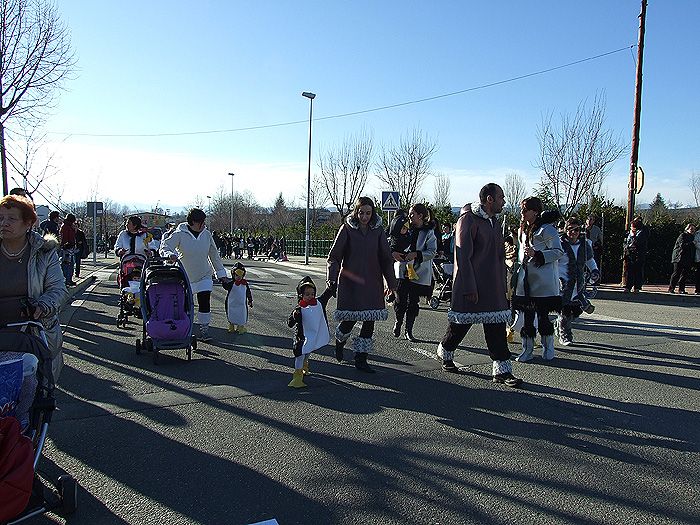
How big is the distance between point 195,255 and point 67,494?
5.32 metres

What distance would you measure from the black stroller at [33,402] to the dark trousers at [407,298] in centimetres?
600

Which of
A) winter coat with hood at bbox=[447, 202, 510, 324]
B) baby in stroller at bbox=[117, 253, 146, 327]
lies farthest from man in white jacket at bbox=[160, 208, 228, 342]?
winter coat with hood at bbox=[447, 202, 510, 324]

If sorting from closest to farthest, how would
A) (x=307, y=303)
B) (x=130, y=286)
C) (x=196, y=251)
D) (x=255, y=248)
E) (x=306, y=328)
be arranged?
(x=306, y=328) → (x=307, y=303) → (x=196, y=251) → (x=130, y=286) → (x=255, y=248)

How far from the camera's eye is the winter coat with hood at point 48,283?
408cm

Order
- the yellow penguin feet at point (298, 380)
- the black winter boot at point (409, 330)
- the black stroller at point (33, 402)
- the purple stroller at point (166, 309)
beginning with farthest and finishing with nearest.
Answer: the black winter boot at point (409, 330)
the purple stroller at point (166, 309)
the yellow penguin feet at point (298, 380)
the black stroller at point (33, 402)

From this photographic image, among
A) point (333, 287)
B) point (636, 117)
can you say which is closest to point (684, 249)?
point (636, 117)

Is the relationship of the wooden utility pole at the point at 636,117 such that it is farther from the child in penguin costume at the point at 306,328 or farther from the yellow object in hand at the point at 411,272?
the child in penguin costume at the point at 306,328

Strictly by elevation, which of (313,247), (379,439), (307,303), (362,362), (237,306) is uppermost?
(313,247)

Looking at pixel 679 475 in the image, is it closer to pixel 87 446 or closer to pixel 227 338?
pixel 87 446

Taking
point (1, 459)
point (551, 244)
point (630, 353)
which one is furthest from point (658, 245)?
point (1, 459)

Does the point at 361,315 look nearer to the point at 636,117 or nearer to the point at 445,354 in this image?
the point at 445,354

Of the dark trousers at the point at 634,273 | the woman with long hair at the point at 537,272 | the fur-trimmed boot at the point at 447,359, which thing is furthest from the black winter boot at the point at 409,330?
the dark trousers at the point at 634,273

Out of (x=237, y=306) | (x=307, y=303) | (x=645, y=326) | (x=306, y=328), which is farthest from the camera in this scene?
(x=645, y=326)

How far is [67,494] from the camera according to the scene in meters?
3.39
